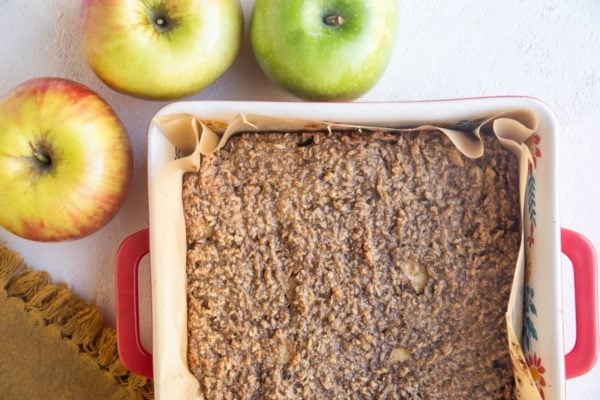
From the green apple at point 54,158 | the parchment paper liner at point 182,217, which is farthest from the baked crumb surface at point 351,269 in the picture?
the green apple at point 54,158

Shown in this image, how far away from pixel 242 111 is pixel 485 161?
367mm

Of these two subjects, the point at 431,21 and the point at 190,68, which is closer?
the point at 190,68

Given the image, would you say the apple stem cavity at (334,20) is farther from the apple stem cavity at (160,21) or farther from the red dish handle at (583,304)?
the red dish handle at (583,304)

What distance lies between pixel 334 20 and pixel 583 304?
559 mm

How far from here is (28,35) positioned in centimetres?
114

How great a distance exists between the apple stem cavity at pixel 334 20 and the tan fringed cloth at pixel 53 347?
0.64m

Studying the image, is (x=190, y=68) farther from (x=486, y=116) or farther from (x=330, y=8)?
(x=486, y=116)

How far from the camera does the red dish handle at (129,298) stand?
998 millimetres

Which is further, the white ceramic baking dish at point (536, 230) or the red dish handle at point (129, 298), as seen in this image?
the red dish handle at point (129, 298)

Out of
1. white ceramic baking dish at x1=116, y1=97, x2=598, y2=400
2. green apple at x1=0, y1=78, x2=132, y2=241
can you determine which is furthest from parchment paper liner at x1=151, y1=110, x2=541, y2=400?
green apple at x1=0, y1=78, x2=132, y2=241

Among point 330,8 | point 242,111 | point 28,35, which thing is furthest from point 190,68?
point 28,35

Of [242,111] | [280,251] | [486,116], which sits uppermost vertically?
[486,116]

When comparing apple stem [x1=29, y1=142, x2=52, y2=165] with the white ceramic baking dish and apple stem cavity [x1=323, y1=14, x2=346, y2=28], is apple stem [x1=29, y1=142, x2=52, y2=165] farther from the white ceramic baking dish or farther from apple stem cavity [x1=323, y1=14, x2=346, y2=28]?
apple stem cavity [x1=323, y1=14, x2=346, y2=28]

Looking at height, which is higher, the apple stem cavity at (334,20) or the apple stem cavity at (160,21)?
the apple stem cavity at (334,20)
